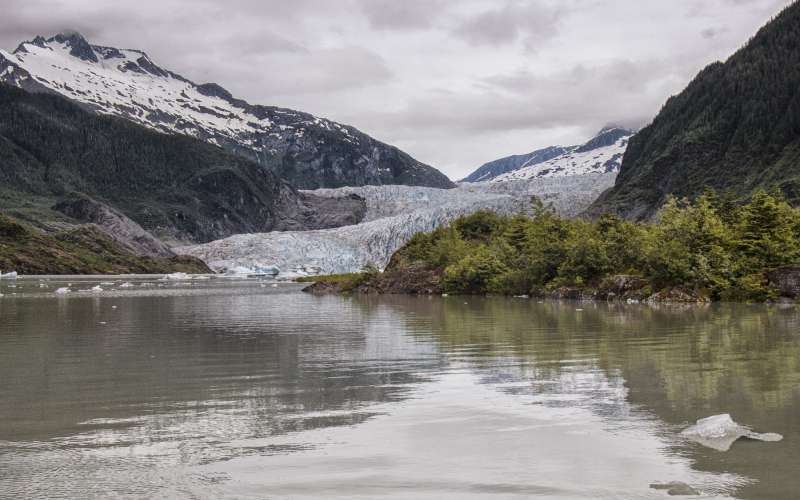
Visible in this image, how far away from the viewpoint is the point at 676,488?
5.84 meters

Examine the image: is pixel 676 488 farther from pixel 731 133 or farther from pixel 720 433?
pixel 731 133

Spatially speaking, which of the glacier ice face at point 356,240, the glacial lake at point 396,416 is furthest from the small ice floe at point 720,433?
the glacier ice face at point 356,240

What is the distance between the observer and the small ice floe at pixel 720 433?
7.15 metres

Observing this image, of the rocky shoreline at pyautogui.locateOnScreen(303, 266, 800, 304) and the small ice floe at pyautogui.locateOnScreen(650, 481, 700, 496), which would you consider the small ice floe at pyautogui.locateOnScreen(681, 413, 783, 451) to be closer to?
the small ice floe at pyautogui.locateOnScreen(650, 481, 700, 496)

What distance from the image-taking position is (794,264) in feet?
113

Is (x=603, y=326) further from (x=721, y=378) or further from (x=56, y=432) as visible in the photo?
(x=56, y=432)

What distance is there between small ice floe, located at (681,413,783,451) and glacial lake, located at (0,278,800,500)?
0.50ft

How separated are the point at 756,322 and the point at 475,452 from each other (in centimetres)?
1752

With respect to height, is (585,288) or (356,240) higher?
(356,240)

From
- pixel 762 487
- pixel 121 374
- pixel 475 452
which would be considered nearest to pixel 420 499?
pixel 475 452

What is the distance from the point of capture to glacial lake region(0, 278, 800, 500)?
6.11 metres

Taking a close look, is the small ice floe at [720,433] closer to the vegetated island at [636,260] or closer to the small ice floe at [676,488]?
the small ice floe at [676,488]

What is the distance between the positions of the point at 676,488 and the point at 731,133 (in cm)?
14938

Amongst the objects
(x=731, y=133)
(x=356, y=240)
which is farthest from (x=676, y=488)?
(x=731, y=133)
